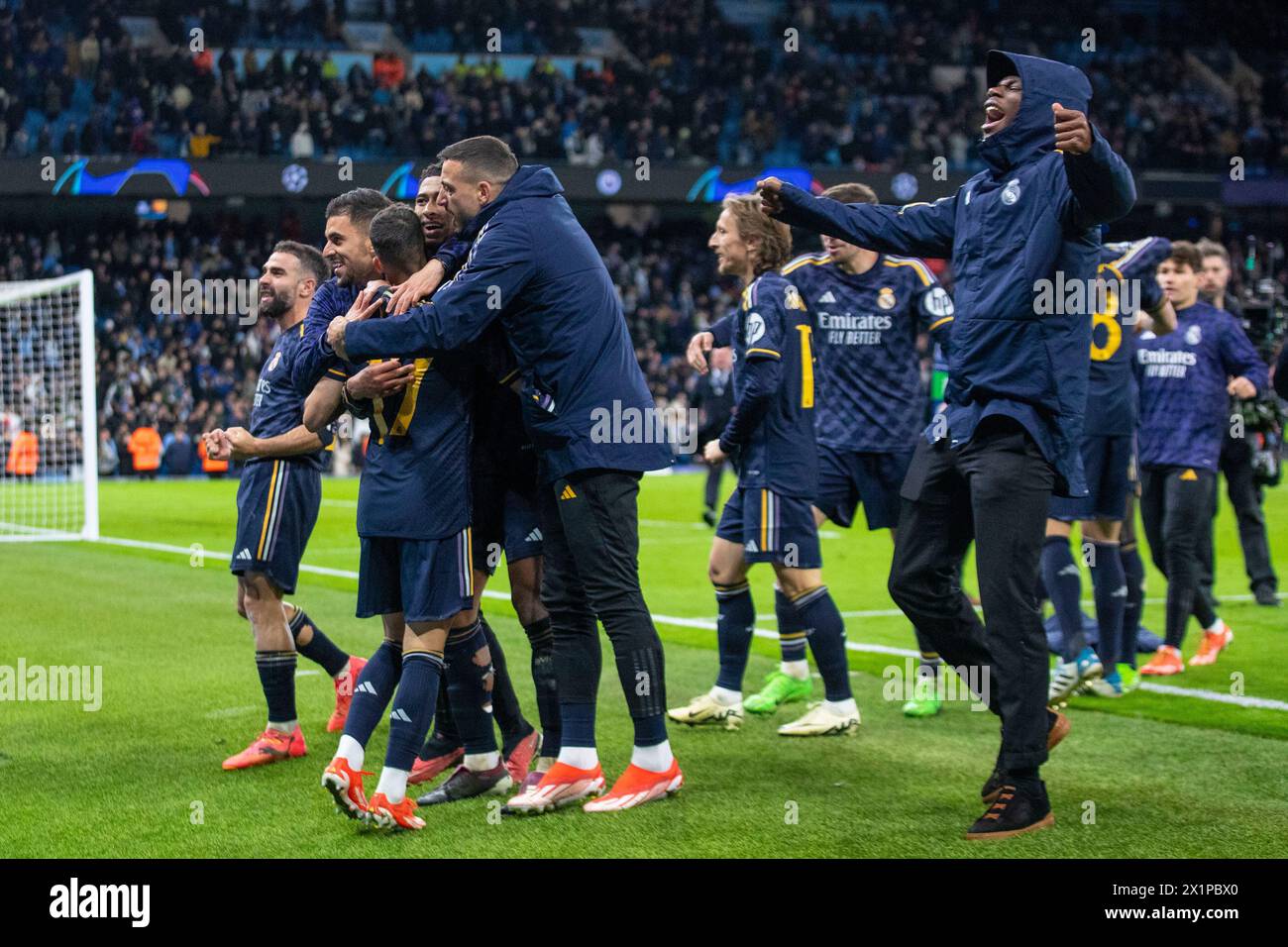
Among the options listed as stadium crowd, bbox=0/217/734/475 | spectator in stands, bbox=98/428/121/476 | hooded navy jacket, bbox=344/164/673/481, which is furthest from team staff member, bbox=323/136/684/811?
spectator in stands, bbox=98/428/121/476

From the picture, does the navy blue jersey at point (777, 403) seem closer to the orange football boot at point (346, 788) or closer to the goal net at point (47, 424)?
the orange football boot at point (346, 788)

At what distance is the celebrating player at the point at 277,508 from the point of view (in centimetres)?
606

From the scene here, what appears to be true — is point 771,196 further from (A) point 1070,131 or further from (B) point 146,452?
(B) point 146,452

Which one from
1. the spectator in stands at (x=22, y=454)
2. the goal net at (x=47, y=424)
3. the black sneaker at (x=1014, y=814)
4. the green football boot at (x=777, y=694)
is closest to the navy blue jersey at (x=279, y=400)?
the green football boot at (x=777, y=694)

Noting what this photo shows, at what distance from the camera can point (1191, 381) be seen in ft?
29.2

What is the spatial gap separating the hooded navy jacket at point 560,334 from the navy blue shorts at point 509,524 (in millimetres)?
318

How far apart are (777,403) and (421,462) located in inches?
81.1

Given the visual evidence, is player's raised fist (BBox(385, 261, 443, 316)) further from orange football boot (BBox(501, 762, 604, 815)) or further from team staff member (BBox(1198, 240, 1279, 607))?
team staff member (BBox(1198, 240, 1279, 607))

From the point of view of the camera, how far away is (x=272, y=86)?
1312 inches

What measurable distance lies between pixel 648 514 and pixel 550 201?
1438 centimetres

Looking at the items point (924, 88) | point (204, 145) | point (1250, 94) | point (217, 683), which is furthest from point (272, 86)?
point (217, 683)

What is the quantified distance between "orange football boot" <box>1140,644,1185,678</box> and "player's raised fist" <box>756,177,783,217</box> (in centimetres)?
404

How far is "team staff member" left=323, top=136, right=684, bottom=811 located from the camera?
5.05 metres

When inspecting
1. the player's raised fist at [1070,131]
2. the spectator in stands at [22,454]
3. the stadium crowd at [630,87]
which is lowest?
the spectator in stands at [22,454]
